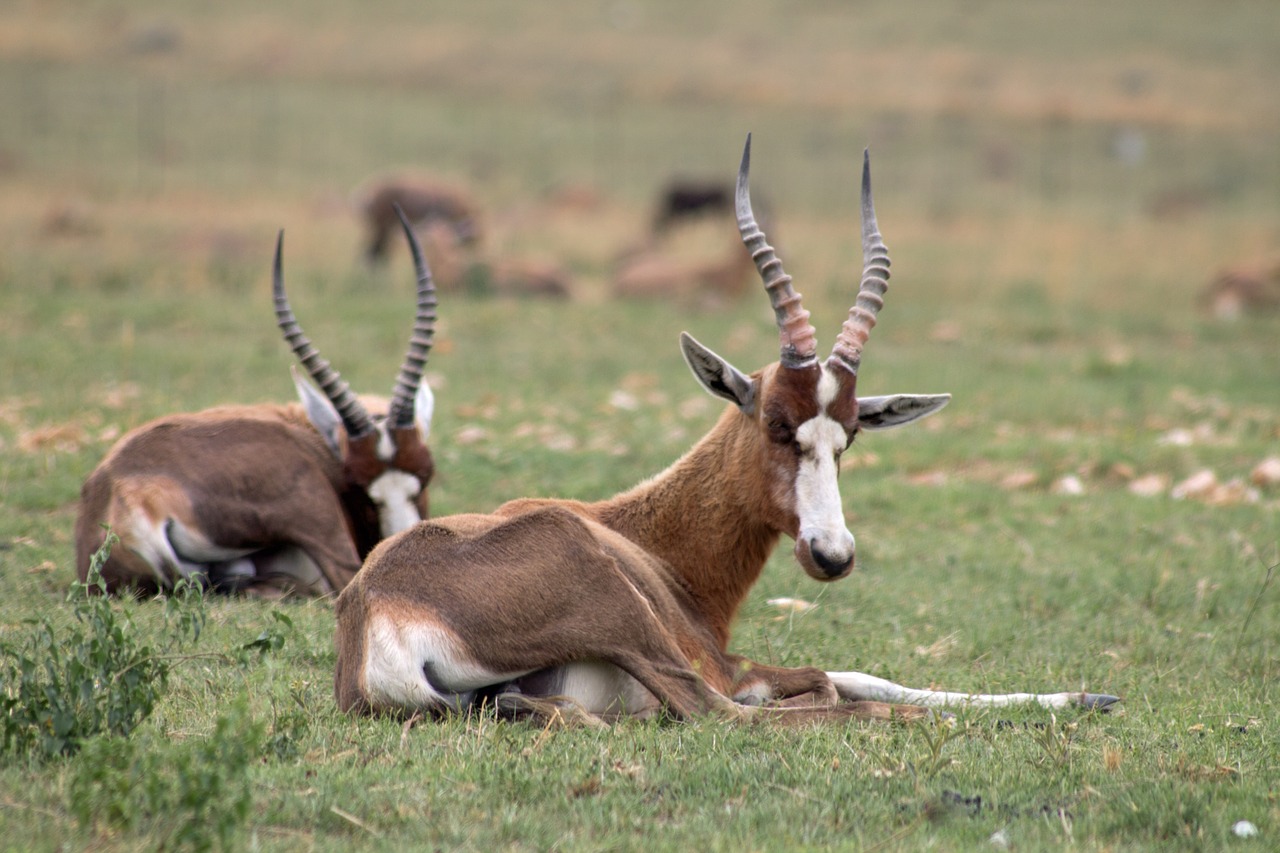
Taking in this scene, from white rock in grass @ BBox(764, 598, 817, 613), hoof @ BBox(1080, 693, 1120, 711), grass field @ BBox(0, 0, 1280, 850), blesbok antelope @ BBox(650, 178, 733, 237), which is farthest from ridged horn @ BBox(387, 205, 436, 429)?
blesbok antelope @ BBox(650, 178, 733, 237)

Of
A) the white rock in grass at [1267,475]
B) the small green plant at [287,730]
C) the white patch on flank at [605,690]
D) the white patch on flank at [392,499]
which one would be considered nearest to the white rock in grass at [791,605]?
the white patch on flank at [392,499]

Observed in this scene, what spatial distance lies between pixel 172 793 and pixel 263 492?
379 centimetres

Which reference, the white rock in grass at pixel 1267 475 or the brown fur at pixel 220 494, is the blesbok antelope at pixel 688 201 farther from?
the brown fur at pixel 220 494

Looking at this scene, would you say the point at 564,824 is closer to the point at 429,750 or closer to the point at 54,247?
the point at 429,750

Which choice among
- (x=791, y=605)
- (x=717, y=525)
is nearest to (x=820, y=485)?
(x=717, y=525)

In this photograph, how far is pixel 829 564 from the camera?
5.48 meters

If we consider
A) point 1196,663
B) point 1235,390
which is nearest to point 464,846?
point 1196,663

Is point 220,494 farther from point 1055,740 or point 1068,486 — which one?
point 1068,486

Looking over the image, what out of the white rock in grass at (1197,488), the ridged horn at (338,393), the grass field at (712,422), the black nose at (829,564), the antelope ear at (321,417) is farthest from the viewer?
the white rock in grass at (1197,488)

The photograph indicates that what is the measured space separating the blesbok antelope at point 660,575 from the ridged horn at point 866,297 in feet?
0.04

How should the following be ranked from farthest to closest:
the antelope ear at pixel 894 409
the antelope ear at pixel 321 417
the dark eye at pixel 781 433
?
the antelope ear at pixel 321 417, the antelope ear at pixel 894 409, the dark eye at pixel 781 433

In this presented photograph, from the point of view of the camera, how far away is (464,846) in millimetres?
3803

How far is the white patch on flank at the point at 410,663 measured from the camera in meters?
4.88

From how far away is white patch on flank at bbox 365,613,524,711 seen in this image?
4.88m
